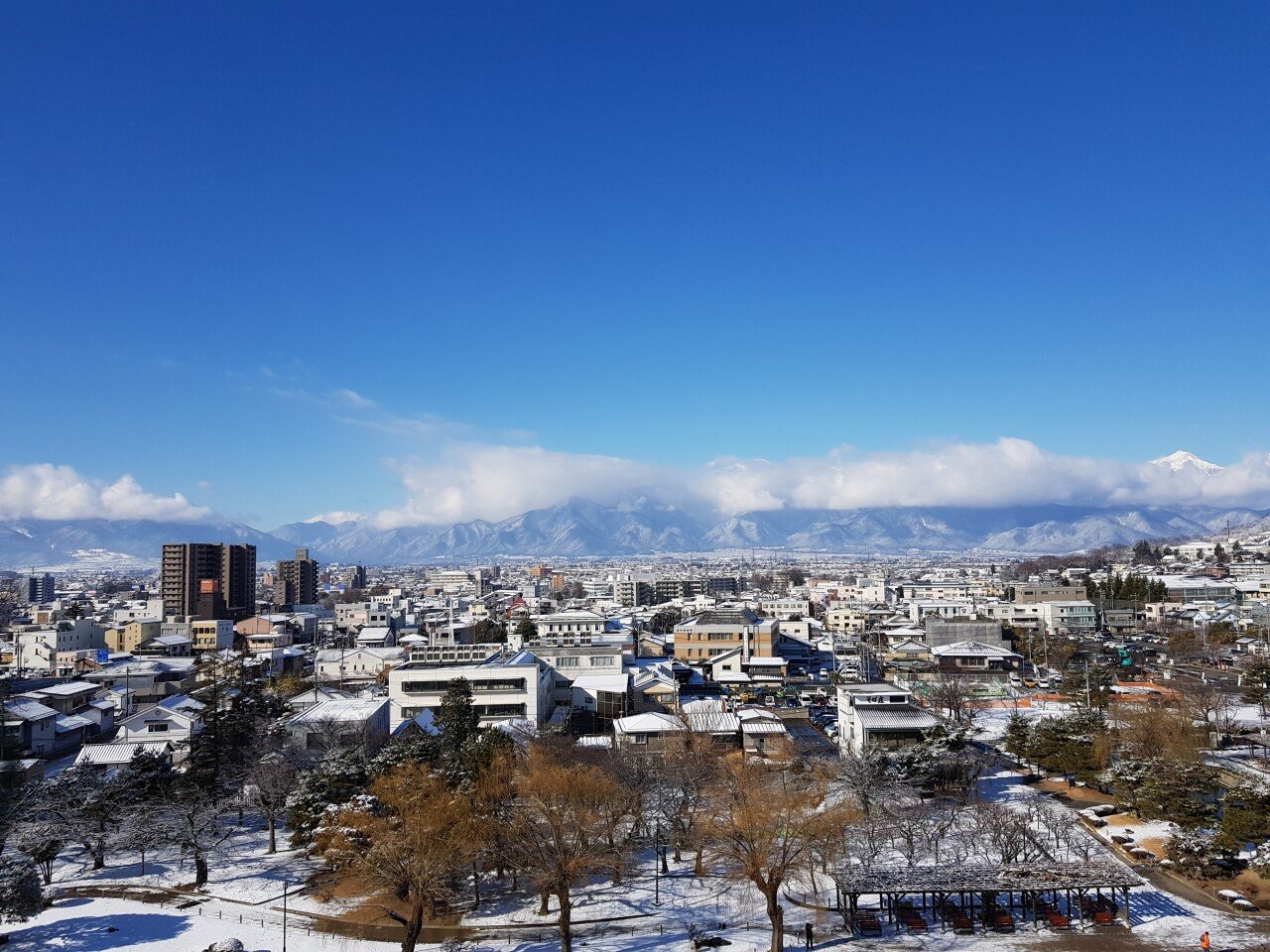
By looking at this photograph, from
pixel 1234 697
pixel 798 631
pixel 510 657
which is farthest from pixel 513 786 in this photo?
pixel 798 631

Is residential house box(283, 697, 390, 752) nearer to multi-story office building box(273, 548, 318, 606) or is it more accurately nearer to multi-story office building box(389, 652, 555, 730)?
multi-story office building box(389, 652, 555, 730)

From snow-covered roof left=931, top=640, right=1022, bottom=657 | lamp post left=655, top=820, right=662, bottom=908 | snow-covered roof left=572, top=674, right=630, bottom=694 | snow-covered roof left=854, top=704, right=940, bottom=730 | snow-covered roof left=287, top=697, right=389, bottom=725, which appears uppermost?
snow-covered roof left=854, top=704, right=940, bottom=730

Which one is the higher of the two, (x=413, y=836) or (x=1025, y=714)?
(x=413, y=836)

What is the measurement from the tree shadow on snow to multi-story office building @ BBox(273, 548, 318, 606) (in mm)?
83802

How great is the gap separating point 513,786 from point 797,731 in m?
12.1

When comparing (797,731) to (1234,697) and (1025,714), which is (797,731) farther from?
(1234,697)

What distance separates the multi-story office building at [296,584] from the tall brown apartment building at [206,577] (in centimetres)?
1060

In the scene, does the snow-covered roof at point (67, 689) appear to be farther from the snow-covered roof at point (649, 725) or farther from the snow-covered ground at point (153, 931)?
the snow-covered roof at point (649, 725)

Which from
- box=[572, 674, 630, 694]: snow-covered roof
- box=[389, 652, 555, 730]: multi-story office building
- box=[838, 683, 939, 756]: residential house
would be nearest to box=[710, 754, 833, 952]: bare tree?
box=[838, 683, 939, 756]: residential house

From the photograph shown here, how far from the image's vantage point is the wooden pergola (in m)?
14.4

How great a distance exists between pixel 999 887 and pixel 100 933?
621 inches

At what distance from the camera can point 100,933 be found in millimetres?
15078

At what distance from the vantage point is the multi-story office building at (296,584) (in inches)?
3777

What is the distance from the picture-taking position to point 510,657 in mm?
32938
